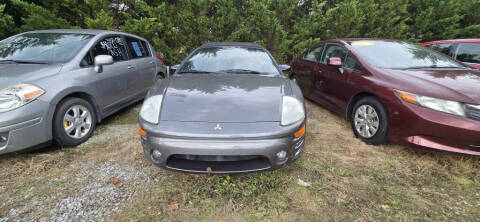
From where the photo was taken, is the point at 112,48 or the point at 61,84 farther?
the point at 112,48

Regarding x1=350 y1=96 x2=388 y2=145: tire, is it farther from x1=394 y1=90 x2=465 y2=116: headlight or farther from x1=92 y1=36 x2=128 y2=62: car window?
x1=92 y1=36 x2=128 y2=62: car window

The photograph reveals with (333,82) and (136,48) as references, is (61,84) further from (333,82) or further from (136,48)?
(333,82)

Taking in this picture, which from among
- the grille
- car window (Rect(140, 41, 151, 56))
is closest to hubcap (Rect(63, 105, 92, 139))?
car window (Rect(140, 41, 151, 56))

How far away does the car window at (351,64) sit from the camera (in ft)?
10.1

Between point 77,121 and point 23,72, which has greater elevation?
point 23,72

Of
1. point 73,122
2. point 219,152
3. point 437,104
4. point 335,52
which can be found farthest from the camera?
point 335,52

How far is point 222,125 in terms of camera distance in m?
1.78

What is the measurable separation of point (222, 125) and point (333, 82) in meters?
2.45

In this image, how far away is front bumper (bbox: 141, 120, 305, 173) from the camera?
5.56 ft

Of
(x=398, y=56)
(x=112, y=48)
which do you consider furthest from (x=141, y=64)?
(x=398, y=56)

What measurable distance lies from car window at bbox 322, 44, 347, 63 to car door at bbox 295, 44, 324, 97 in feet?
0.57

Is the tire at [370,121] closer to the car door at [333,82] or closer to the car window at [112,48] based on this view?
the car door at [333,82]

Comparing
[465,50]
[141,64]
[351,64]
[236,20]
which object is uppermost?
[236,20]

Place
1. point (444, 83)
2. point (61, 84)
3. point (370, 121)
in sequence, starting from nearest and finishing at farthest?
1. point (444, 83)
2. point (61, 84)
3. point (370, 121)
